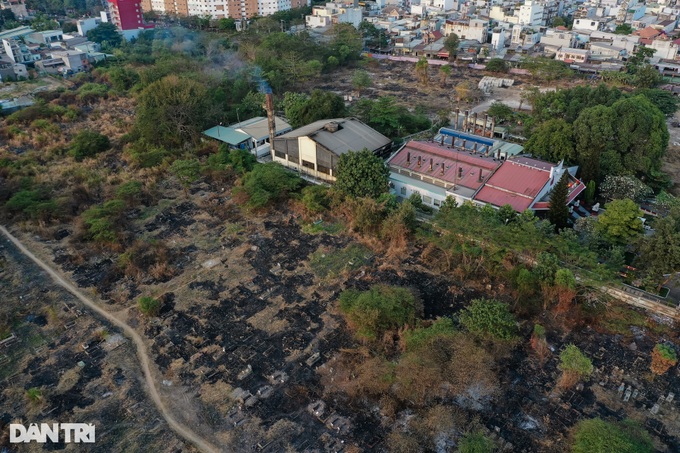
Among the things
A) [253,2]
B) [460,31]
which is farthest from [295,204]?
[253,2]

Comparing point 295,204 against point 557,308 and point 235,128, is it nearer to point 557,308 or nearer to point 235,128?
point 235,128

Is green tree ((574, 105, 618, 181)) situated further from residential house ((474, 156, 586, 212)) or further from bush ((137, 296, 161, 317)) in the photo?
bush ((137, 296, 161, 317))

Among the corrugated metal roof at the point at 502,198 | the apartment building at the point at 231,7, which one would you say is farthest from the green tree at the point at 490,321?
the apartment building at the point at 231,7

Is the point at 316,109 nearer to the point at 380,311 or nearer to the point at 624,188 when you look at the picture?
the point at 380,311

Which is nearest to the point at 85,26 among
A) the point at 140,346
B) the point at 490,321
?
the point at 140,346

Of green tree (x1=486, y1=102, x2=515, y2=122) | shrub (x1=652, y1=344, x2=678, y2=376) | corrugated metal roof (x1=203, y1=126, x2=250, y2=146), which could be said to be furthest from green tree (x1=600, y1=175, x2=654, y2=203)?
corrugated metal roof (x1=203, y1=126, x2=250, y2=146)

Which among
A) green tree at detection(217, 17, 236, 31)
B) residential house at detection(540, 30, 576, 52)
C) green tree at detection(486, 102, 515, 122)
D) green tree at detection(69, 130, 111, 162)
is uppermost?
green tree at detection(217, 17, 236, 31)
